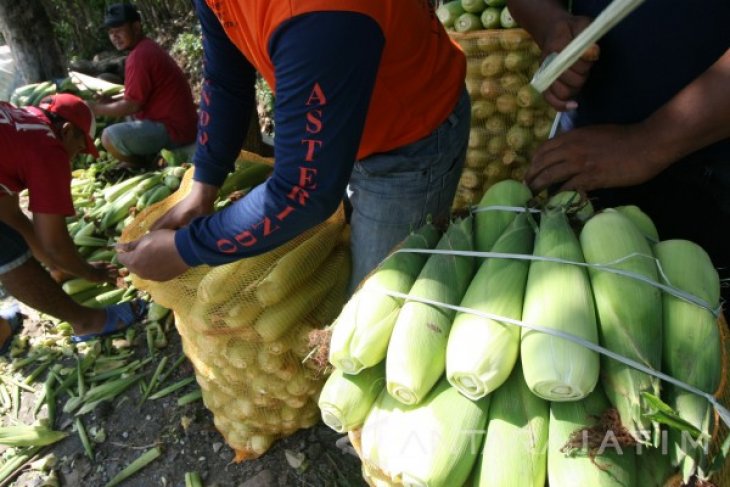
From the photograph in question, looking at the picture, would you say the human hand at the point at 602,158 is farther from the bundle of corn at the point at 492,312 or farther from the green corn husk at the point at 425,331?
the green corn husk at the point at 425,331

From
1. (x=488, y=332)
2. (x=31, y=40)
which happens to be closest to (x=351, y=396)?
(x=488, y=332)

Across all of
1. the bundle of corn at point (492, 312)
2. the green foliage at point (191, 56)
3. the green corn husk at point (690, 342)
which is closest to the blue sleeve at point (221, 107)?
the bundle of corn at point (492, 312)

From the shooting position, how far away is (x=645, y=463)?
939 millimetres

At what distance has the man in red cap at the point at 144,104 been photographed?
4.88 meters

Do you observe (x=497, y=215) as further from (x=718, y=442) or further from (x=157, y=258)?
(x=157, y=258)

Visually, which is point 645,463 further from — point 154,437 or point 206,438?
point 154,437

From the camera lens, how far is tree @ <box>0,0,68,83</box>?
538 cm

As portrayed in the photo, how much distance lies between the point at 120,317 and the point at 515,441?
2.99 metres

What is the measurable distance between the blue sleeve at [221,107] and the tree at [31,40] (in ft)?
16.5

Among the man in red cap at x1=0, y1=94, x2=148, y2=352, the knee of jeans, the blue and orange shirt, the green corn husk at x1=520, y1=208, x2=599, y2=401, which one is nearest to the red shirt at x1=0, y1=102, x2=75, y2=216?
the man in red cap at x1=0, y1=94, x2=148, y2=352

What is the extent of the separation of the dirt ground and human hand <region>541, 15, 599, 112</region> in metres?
1.64

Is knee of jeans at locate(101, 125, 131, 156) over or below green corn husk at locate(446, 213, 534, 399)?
below

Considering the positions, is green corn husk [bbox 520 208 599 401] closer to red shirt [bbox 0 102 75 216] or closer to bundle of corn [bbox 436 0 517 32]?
bundle of corn [bbox 436 0 517 32]

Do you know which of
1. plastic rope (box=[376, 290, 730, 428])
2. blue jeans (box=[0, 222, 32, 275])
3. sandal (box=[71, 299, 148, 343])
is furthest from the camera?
sandal (box=[71, 299, 148, 343])
